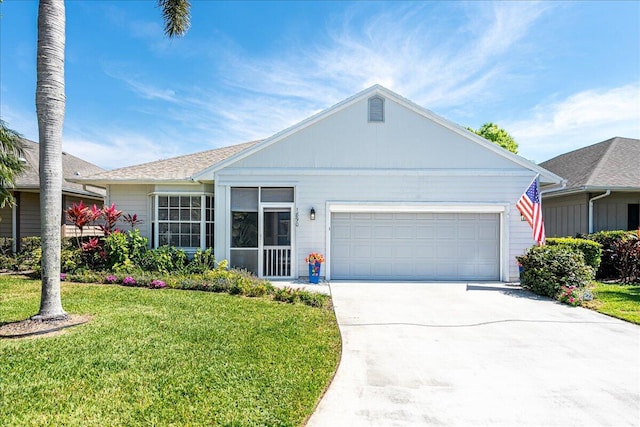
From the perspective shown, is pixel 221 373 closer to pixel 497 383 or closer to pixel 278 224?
pixel 497 383

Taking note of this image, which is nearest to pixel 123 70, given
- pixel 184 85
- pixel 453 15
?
pixel 184 85

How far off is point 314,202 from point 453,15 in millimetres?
6474

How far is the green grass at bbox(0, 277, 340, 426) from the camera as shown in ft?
10.4

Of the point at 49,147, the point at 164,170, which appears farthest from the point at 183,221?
the point at 49,147

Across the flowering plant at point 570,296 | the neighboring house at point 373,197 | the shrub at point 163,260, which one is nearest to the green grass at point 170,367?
the shrub at point 163,260

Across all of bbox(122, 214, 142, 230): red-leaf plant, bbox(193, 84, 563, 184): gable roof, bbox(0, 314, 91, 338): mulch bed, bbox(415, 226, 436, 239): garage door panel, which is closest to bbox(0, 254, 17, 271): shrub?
bbox(122, 214, 142, 230): red-leaf plant

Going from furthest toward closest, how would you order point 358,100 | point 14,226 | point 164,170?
point 14,226 < point 164,170 < point 358,100

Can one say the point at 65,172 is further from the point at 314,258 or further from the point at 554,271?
the point at 554,271

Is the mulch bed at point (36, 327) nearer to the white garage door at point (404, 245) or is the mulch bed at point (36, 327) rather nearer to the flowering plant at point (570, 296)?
the white garage door at point (404, 245)

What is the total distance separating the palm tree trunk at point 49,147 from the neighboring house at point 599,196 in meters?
14.8

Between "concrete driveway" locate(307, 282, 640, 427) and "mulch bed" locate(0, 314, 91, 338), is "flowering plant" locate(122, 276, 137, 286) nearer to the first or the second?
"mulch bed" locate(0, 314, 91, 338)

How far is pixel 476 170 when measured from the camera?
10.7 meters

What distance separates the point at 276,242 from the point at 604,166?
42.5ft

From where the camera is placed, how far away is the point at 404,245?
1103 centimetres
